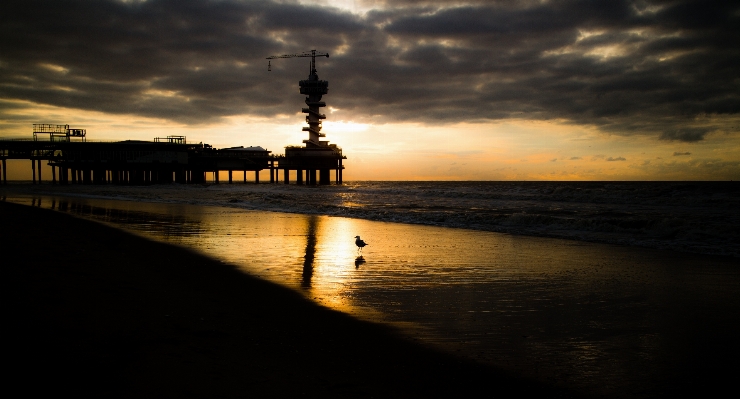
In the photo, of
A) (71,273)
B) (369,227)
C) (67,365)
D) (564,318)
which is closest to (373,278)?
(564,318)

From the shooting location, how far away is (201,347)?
187 inches

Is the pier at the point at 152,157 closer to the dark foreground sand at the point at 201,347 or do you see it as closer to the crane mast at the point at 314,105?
the crane mast at the point at 314,105

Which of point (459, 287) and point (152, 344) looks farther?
point (459, 287)

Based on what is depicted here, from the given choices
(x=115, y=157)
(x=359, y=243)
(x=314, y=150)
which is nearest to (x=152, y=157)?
(x=115, y=157)

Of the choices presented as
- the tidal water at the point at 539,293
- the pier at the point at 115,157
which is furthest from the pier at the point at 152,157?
the tidal water at the point at 539,293

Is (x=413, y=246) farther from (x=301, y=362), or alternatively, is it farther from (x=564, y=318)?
(x=301, y=362)

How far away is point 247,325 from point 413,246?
27.0 feet

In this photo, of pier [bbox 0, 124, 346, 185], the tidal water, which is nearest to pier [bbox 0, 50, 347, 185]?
pier [bbox 0, 124, 346, 185]

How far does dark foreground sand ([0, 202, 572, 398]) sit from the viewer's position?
388 centimetres

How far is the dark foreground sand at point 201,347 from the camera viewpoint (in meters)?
3.88

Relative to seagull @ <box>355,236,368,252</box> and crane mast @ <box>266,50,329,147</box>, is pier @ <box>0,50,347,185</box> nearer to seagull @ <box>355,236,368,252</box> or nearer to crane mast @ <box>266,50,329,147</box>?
crane mast @ <box>266,50,329,147</box>

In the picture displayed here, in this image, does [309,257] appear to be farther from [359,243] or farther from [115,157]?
[115,157]

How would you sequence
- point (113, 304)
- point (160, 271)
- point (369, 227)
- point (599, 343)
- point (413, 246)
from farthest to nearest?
point (369, 227), point (413, 246), point (160, 271), point (113, 304), point (599, 343)

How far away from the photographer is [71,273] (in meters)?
7.86
